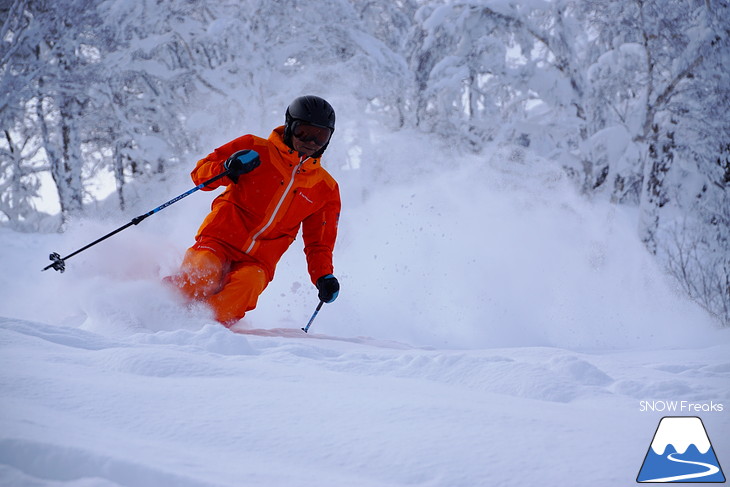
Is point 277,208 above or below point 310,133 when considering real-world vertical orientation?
below

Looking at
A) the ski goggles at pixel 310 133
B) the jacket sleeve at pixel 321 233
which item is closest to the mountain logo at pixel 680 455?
the ski goggles at pixel 310 133

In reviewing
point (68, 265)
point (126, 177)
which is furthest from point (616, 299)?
point (126, 177)

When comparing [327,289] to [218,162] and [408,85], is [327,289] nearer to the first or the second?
[218,162]

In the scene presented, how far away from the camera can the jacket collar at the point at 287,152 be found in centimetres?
386

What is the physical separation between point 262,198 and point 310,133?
575mm

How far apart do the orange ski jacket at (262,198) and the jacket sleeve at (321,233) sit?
0.50 ft

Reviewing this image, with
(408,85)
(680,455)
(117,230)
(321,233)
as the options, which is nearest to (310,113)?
(321,233)

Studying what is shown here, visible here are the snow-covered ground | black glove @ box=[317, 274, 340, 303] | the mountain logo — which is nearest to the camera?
the snow-covered ground

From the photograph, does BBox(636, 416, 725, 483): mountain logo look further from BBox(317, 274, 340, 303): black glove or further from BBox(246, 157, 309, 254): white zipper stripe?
BBox(246, 157, 309, 254): white zipper stripe

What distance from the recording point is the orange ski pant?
359 centimetres

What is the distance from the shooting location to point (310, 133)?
375 cm

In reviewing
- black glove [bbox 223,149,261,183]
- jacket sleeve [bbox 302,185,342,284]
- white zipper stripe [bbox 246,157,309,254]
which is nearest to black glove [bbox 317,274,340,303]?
jacket sleeve [bbox 302,185,342,284]

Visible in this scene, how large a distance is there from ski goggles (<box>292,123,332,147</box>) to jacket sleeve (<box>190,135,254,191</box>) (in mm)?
373

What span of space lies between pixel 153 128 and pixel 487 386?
12895mm
